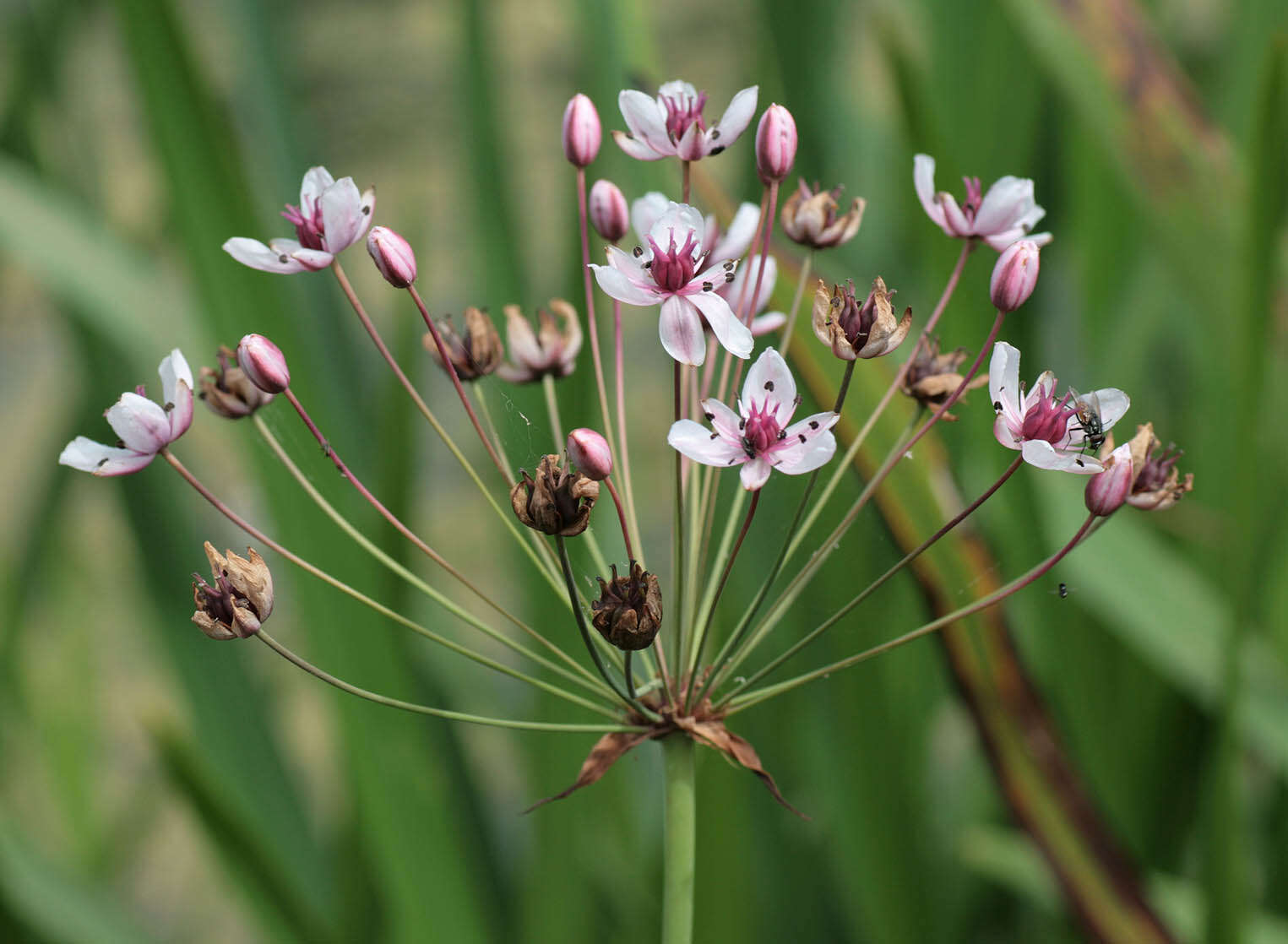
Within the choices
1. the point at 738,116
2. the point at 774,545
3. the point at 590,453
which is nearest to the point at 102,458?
the point at 590,453

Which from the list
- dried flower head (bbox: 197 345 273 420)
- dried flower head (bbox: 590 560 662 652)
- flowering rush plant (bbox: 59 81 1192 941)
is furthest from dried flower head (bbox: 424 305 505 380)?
dried flower head (bbox: 590 560 662 652)

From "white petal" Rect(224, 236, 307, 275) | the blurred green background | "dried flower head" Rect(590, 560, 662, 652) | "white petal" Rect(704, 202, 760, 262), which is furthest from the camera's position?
the blurred green background

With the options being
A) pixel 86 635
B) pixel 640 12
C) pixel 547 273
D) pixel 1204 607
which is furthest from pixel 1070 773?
pixel 547 273

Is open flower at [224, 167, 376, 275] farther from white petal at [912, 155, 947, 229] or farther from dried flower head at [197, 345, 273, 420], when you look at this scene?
white petal at [912, 155, 947, 229]

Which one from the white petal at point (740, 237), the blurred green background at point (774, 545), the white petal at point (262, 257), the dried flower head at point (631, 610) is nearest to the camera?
the dried flower head at point (631, 610)

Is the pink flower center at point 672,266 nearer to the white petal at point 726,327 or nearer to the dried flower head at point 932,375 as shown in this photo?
the white petal at point 726,327

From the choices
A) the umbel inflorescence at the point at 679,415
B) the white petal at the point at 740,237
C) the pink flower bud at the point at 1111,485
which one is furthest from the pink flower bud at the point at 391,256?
the pink flower bud at the point at 1111,485
